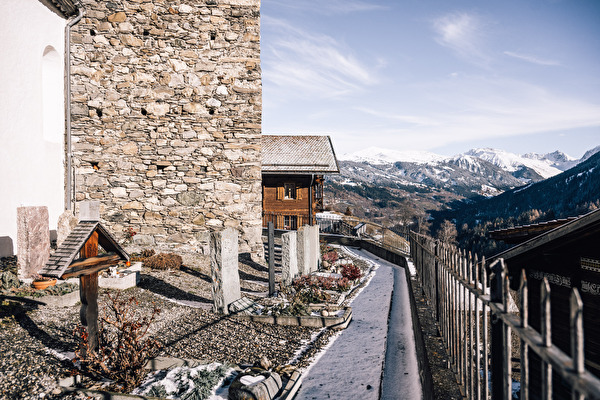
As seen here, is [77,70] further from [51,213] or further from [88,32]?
[51,213]

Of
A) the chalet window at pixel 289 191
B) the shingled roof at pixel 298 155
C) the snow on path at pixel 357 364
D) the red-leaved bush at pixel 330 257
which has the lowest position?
the snow on path at pixel 357 364

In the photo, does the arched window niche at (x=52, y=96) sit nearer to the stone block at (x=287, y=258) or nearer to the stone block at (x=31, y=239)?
A: the stone block at (x=31, y=239)

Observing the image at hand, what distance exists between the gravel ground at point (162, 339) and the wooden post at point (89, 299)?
1.42ft

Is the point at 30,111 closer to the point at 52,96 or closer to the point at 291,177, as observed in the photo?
the point at 52,96

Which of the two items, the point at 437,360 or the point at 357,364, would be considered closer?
the point at 437,360

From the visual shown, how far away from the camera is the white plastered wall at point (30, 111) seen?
9844 mm

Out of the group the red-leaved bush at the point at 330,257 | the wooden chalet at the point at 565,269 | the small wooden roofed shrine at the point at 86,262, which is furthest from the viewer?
the red-leaved bush at the point at 330,257

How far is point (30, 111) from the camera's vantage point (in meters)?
10.8

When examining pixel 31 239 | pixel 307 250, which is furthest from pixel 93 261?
pixel 307 250

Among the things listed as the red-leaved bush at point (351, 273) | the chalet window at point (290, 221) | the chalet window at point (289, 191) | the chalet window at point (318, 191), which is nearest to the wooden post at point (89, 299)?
the red-leaved bush at point (351, 273)

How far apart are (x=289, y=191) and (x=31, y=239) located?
17.5 meters

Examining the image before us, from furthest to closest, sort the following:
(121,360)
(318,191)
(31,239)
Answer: (318,191) → (31,239) → (121,360)

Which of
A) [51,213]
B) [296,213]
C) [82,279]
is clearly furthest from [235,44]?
[296,213]

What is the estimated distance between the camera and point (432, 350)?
4734mm
